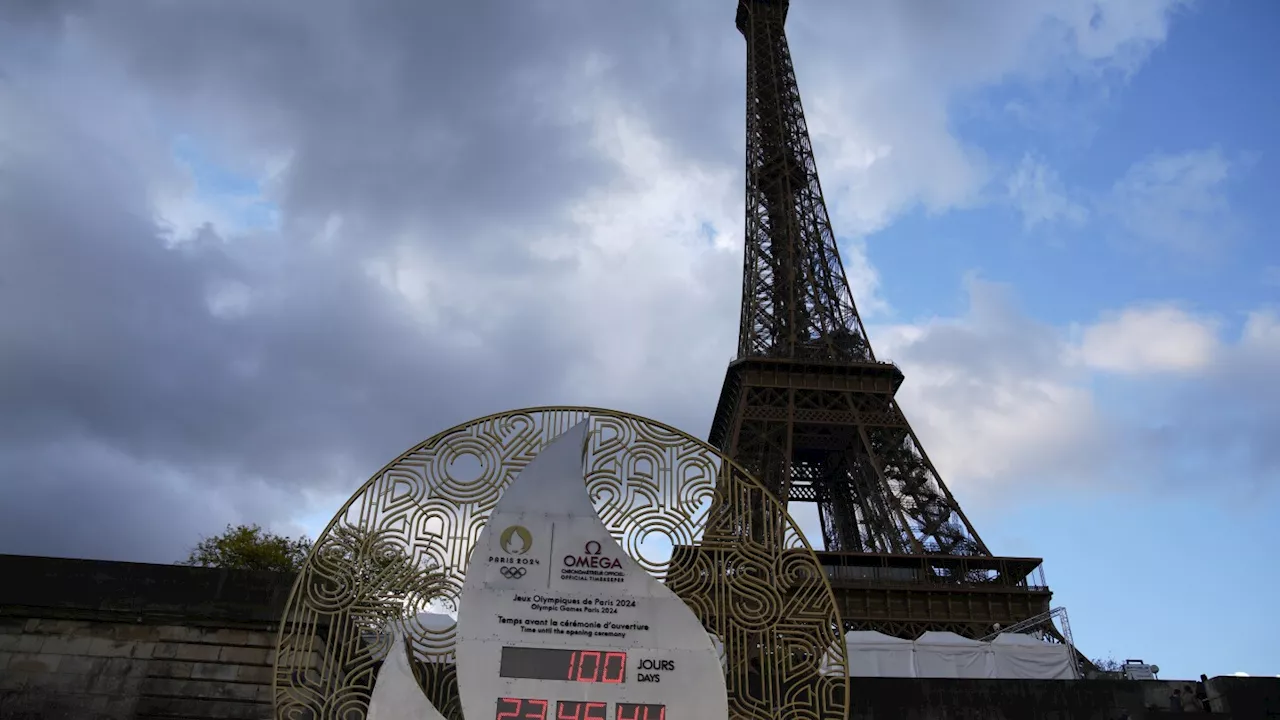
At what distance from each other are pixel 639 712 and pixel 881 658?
9874 mm

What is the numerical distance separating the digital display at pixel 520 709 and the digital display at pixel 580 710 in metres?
0.16

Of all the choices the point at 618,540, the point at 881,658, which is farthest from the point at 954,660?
the point at 618,540

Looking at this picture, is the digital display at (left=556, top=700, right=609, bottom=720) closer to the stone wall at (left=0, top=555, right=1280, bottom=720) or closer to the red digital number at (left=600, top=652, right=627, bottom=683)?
the red digital number at (left=600, top=652, right=627, bottom=683)

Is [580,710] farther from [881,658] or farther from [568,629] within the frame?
[881,658]

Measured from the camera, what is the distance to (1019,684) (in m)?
12.9

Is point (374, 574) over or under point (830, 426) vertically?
under

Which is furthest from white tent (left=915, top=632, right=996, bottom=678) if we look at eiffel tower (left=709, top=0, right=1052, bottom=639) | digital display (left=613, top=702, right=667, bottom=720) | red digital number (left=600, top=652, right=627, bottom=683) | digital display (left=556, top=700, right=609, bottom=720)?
digital display (left=556, top=700, right=609, bottom=720)

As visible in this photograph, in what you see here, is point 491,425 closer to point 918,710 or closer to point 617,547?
point 617,547

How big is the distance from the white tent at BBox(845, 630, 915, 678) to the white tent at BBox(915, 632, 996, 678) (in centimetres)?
19

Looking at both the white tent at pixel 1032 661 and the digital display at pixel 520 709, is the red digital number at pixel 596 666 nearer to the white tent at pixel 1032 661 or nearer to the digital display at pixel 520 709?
the digital display at pixel 520 709

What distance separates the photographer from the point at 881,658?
54.9 feet

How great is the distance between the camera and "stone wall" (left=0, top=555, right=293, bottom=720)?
36.3 ft

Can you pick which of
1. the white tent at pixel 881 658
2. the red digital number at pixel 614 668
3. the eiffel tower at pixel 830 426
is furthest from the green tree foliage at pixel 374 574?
the eiffel tower at pixel 830 426

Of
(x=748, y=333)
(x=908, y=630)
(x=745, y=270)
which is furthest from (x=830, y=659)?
(x=745, y=270)
